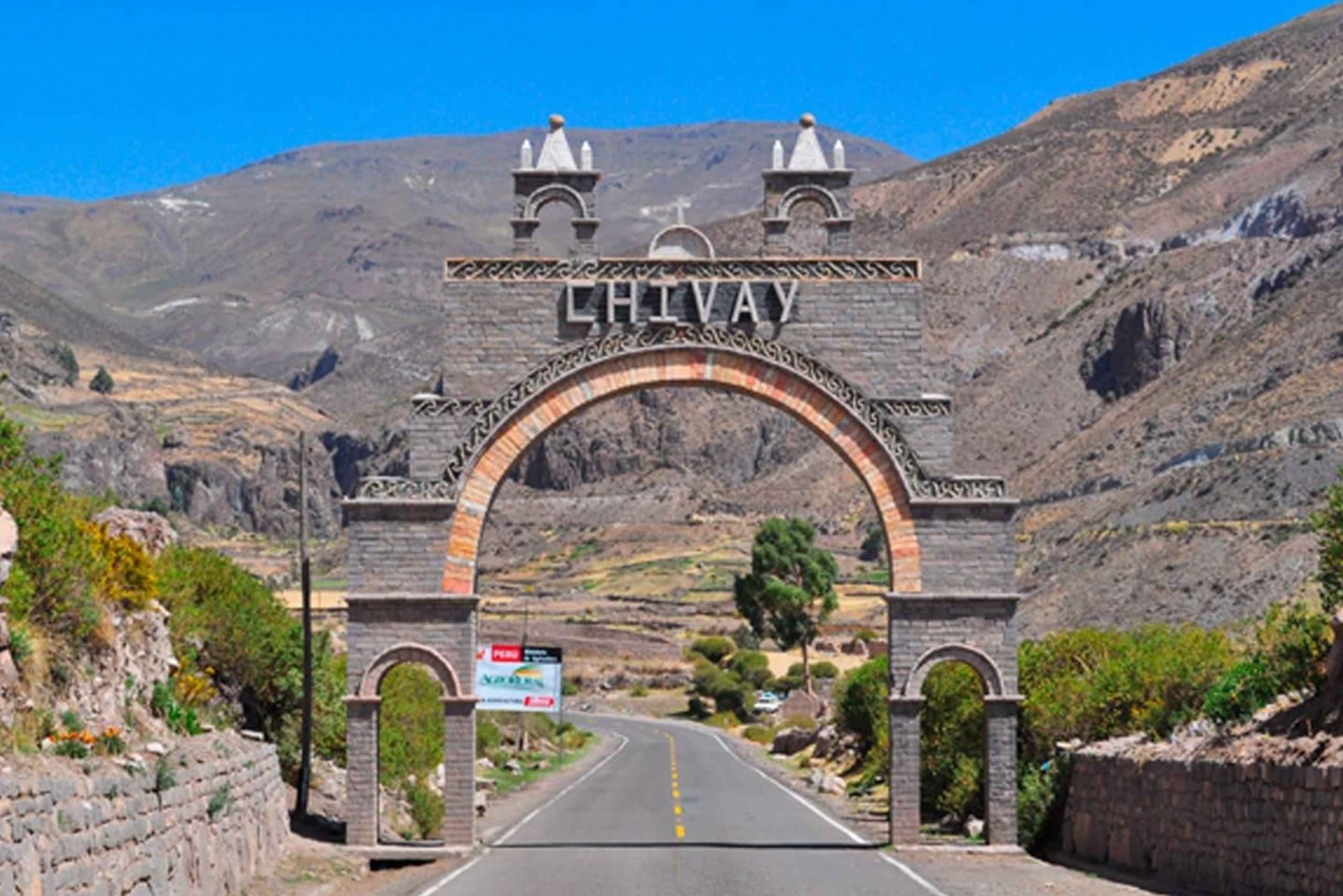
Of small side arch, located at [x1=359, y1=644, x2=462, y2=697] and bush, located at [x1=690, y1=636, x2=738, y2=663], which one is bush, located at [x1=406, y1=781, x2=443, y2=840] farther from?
bush, located at [x1=690, y1=636, x2=738, y2=663]

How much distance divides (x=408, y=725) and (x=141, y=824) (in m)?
19.0

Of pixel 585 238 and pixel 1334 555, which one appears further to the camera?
pixel 585 238

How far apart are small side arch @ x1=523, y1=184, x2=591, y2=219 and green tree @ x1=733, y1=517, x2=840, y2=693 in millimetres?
61843

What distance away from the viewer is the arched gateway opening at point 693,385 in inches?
1067

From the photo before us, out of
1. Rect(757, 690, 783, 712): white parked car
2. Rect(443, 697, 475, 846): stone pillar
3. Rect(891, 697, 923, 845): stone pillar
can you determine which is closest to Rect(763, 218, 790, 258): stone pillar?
Rect(891, 697, 923, 845): stone pillar

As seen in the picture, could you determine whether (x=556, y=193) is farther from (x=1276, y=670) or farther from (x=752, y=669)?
(x=752, y=669)

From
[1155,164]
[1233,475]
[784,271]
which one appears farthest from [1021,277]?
[784,271]

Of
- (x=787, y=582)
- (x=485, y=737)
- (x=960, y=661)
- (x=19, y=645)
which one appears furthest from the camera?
(x=787, y=582)

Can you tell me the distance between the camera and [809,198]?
28984 millimetres

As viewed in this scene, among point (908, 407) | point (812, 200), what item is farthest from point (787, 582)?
point (908, 407)

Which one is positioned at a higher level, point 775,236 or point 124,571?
point 775,236

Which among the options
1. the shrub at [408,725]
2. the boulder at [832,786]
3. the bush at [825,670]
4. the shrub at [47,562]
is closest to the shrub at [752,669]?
the bush at [825,670]

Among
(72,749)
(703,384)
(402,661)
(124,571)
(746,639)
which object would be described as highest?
(703,384)

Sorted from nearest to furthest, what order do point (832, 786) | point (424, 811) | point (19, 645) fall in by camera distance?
point (19, 645) < point (424, 811) < point (832, 786)
